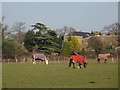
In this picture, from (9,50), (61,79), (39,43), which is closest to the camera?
(61,79)

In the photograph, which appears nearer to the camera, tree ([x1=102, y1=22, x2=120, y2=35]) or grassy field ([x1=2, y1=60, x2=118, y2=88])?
grassy field ([x1=2, y1=60, x2=118, y2=88])

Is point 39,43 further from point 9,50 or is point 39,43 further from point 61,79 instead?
point 61,79

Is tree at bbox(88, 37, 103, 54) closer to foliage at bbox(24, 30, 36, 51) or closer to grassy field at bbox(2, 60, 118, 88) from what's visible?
foliage at bbox(24, 30, 36, 51)

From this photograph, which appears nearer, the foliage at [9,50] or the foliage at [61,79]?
the foliage at [61,79]

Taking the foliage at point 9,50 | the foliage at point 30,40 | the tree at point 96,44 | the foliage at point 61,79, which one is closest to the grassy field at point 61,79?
the foliage at point 61,79

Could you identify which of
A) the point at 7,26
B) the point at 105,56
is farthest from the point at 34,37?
the point at 105,56

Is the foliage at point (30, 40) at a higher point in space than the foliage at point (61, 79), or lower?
higher

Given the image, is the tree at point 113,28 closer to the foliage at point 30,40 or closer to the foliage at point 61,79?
the foliage at point 30,40

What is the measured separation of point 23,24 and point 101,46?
1883cm

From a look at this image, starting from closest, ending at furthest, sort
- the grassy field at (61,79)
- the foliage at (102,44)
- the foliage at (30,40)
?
the grassy field at (61,79)
the foliage at (30,40)
the foliage at (102,44)

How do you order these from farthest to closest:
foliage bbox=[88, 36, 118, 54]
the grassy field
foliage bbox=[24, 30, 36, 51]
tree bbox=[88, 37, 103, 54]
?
tree bbox=[88, 37, 103, 54] < foliage bbox=[88, 36, 118, 54] < foliage bbox=[24, 30, 36, 51] < the grassy field

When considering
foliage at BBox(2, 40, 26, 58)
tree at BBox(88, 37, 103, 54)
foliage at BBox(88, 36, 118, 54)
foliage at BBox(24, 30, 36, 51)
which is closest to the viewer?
foliage at BBox(2, 40, 26, 58)

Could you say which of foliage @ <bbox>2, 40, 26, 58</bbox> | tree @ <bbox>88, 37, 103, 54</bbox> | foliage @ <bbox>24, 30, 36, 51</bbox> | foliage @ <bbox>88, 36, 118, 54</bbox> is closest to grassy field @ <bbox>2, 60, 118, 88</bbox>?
foliage @ <bbox>2, 40, 26, 58</bbox>

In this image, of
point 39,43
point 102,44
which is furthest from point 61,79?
point 102,44
